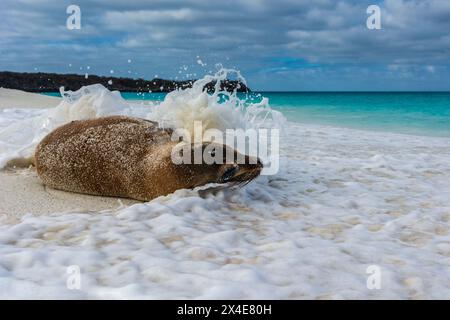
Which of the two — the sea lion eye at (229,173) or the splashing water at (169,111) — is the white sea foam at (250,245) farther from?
the splashing water at (169,111)

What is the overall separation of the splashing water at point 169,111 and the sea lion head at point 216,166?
52cm

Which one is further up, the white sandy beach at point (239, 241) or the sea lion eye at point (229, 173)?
the sea lion eye at point (229, 173)

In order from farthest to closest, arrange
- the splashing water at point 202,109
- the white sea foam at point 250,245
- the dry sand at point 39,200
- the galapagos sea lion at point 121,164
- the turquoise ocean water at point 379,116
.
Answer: the turquoise ocean water at point 379,116 → the splashing water at point 202,109 → the galapagos sea lion at point 121,164 → the dry sand at point 39,200 → the white sea foam at point 250,245

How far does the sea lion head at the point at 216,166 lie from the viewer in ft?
9.02

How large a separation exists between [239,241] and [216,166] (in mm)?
681

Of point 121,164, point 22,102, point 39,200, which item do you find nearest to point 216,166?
point 121,164

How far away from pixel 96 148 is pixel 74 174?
0.20 m

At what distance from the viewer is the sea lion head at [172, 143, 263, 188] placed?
9.02 ft

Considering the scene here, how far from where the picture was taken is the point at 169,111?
3389 mm

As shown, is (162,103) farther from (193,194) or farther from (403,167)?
(403,167)

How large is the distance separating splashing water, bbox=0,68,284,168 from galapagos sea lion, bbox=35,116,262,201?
26cm

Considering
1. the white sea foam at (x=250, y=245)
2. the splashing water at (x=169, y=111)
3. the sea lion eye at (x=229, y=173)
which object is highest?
the splashing water at (x=169, y=111)

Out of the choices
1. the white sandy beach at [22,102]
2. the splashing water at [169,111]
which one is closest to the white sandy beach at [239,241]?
the splashing water at [169,111]
